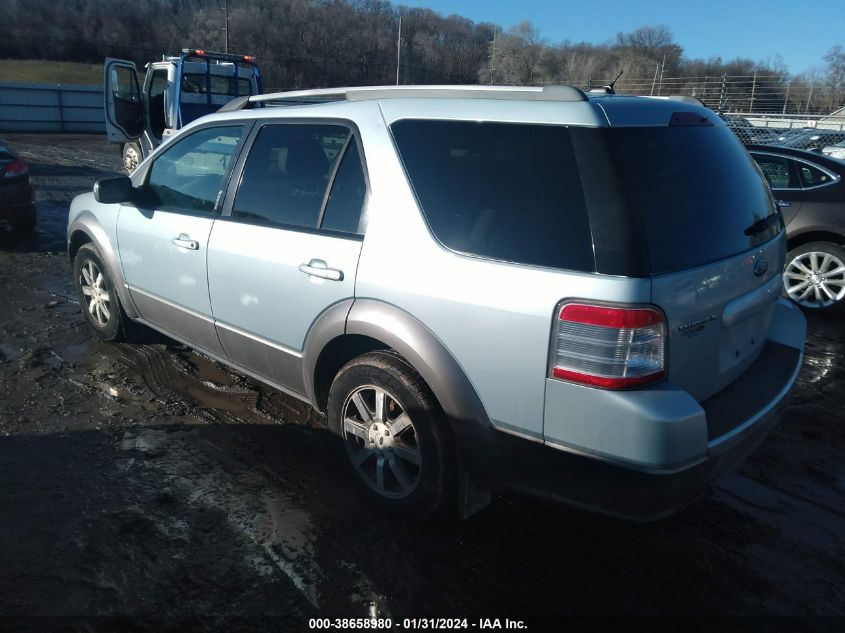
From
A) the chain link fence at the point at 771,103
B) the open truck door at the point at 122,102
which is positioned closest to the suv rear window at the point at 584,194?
the open truck door at the point at 122,102

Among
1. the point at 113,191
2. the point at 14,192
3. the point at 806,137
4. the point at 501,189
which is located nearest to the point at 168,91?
the point at 14,192

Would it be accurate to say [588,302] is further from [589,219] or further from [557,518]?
[557,518]

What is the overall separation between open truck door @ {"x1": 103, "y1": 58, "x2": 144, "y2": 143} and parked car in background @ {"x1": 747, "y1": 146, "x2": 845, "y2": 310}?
44.6 ft

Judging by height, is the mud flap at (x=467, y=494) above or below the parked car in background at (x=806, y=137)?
below

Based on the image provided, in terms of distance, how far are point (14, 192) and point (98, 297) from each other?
4.61 meters

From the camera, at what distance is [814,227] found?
638 cm

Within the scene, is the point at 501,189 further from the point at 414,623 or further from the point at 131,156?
the point at 131,156

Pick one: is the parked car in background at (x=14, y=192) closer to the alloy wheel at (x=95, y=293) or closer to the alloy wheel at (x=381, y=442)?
the alloy wheel at (x=95, y=293)

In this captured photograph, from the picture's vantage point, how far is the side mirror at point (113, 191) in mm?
4227

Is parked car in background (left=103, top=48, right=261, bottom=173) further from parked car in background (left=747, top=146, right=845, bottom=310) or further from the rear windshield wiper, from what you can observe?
the rear windshield wiper

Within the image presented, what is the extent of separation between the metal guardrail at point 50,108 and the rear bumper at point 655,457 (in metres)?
32.1

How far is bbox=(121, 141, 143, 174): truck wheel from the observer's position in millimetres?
15711

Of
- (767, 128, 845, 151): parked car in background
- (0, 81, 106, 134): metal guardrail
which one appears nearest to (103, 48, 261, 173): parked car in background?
(767, 128, 845, 151): parked car in background

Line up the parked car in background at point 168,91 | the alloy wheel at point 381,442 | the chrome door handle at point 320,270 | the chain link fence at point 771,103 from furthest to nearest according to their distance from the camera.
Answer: the chain link fence at point 771,103, the parked car in background at point 168,91, the chrome door handle at point 320,270, the alloy wheel at point 381,442
